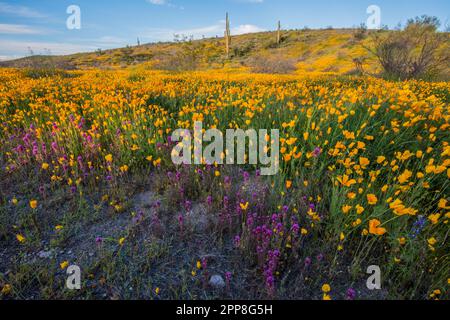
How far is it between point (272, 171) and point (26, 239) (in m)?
2.59

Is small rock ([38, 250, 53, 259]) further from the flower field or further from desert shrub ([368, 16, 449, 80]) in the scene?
desert shrub ([368, 16, 449, 80])

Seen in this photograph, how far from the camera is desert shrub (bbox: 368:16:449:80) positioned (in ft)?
45.7

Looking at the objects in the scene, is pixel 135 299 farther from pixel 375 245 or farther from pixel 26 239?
pixel 375 245

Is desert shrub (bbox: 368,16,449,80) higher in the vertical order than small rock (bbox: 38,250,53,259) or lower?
higher

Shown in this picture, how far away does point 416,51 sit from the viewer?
1506cm

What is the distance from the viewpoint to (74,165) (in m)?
3.41

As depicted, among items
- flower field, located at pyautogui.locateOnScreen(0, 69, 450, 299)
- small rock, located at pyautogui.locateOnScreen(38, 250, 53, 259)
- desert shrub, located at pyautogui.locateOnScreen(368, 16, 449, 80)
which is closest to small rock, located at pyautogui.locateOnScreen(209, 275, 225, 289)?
flower field, located at pyautogui.locateOnScreen(0, 69, 450, 299)

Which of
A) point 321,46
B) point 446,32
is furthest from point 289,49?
point 446,32

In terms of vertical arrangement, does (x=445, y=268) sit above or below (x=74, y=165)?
below

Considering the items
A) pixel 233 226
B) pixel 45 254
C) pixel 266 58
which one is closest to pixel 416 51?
pixel 266 58

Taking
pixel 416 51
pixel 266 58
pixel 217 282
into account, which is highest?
pixel 266 58

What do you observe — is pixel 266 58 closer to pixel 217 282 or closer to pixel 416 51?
pixel 416 51

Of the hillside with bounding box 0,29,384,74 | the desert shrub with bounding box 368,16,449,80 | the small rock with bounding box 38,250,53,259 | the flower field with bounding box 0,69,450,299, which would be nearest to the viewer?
the flower field with bounding box 0,69,450,299
